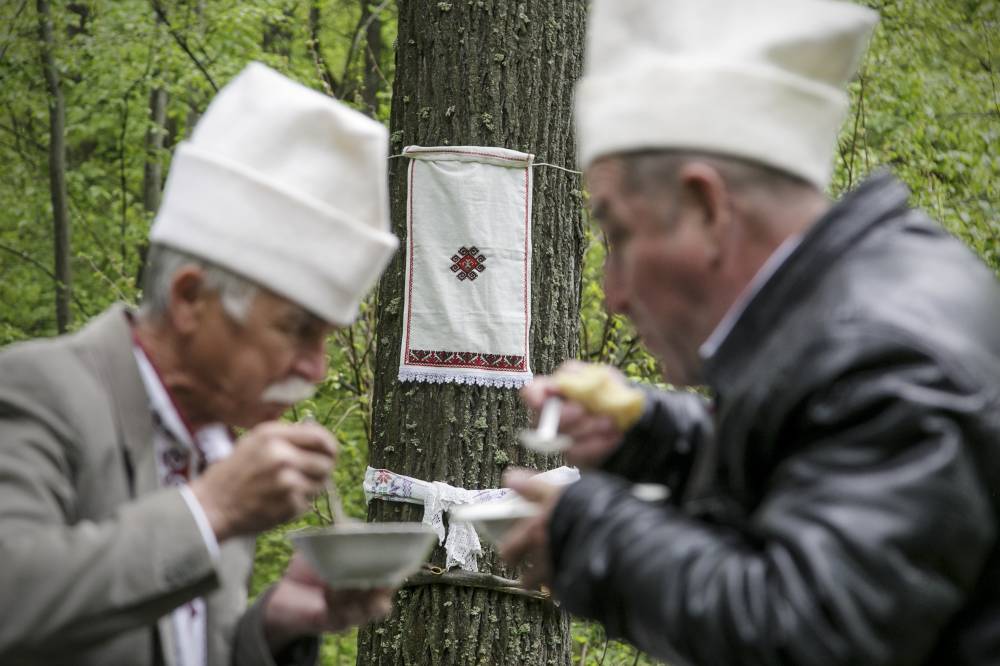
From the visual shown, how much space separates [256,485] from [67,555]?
0.97ft

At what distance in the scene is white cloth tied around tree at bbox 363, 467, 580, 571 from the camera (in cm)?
423

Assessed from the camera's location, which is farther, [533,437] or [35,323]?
[35,323]

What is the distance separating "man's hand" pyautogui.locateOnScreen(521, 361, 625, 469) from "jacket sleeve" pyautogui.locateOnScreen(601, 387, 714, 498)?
9 cm

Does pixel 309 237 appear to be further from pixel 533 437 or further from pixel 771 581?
pixel 771 581

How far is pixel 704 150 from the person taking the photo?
201cm

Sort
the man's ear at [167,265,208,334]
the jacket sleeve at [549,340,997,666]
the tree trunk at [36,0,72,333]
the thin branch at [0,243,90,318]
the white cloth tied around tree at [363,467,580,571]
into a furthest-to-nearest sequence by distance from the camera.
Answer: the thin branch at [0,243,90,318], the tree trunk at [36,0,72,333], the white cloth tied around tree at [363,467,580,571], the man's ear at [167,265,208,334], the jacket sleeve at [549,340,997,666]

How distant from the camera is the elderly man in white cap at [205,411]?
1.81 m

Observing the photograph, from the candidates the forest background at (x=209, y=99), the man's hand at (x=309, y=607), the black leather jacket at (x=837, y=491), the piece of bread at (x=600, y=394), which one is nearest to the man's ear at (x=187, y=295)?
the man's hand at (x=309, y=607)

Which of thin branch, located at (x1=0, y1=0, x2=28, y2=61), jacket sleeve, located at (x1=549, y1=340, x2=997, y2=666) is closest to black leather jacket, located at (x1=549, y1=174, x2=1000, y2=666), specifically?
jacket sleeve, located at (x1=549, y1=340, x2=997, y2=666)

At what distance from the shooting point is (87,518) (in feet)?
6.45

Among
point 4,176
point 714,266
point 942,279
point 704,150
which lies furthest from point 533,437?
point 4,176

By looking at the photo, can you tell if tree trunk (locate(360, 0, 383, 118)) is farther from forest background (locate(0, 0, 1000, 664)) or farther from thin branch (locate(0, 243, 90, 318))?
thin branch (locate(0, 243, 90, 318))

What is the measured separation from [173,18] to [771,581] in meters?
12.1

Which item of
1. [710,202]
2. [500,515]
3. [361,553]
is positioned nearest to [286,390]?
[361,553]
